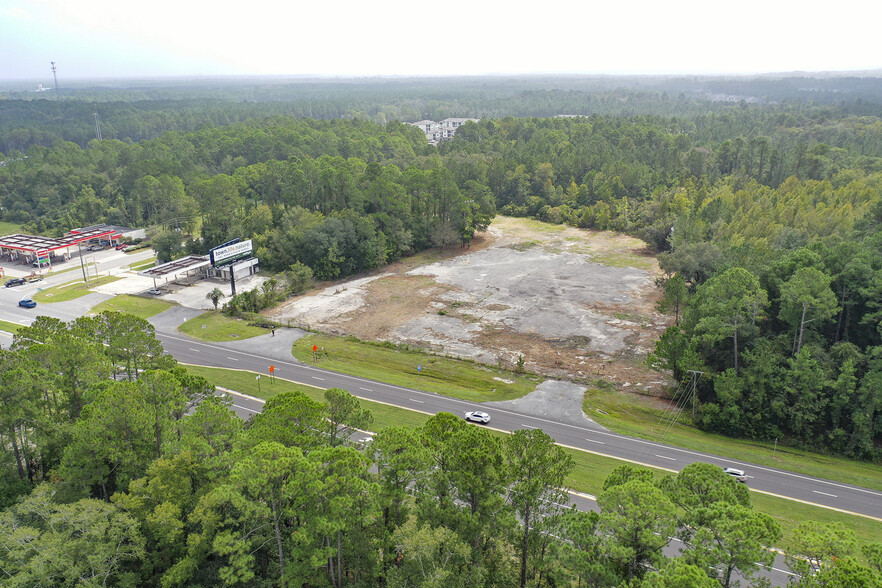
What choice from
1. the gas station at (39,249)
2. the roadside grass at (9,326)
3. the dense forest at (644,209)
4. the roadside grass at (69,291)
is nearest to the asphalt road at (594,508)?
the dense forest at (644,209)

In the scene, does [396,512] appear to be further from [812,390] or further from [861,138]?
[861,138]

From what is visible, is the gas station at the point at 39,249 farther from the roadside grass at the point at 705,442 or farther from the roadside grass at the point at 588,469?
the roadside grass at the point at 705,442

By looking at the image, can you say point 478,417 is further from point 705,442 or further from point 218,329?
point 218,329

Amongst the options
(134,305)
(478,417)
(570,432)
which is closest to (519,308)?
(478,417)

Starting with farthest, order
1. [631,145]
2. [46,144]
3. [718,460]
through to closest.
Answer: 1. [46,144]
2. [631,145]
3. [718,460]

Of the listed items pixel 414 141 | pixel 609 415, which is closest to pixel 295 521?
pixel 609 415

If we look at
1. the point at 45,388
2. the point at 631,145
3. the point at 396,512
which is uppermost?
the point at 631,145

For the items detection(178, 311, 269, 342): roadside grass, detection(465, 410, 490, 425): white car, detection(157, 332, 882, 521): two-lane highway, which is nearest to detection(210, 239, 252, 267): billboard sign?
detection(178, 311, 269, 342): roadside grass
